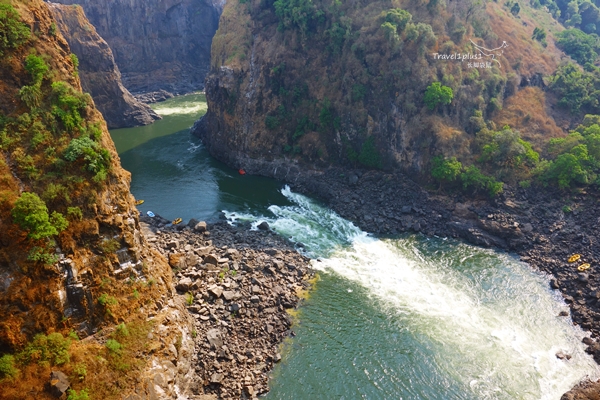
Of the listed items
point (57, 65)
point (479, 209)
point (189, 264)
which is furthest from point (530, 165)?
point (57, 65)

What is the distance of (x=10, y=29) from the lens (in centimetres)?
2738

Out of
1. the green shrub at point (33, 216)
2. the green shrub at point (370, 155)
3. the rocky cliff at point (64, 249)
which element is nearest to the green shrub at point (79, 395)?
the rocky cliff at point (64, 249)

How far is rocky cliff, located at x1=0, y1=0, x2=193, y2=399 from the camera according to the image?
24.7 m

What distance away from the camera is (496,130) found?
2293 inches

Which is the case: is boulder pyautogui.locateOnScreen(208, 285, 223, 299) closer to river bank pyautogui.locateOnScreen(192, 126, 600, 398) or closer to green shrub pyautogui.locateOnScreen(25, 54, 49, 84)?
river bank pyautogui.locateOnScreen(192, 126, 600, 398)

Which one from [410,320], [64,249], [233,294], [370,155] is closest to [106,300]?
[64,249]

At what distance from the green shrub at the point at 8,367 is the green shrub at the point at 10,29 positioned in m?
18.6

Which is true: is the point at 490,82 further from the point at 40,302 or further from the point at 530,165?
the point at 40,302

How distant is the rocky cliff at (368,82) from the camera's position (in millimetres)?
57812

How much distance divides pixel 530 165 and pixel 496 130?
652 cm

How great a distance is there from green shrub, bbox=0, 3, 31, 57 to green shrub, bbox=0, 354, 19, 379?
18.6 meters

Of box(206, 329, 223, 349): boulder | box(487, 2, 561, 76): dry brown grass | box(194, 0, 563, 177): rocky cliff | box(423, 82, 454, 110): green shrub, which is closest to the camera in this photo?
→ box(206, 329, 223, 349): boulder

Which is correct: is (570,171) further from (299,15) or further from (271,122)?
(299,15)

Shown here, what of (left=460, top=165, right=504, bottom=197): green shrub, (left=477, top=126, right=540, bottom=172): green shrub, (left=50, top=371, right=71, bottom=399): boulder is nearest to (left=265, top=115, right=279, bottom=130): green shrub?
(left=460, top=165, right=504, bottom=197): green shrub
